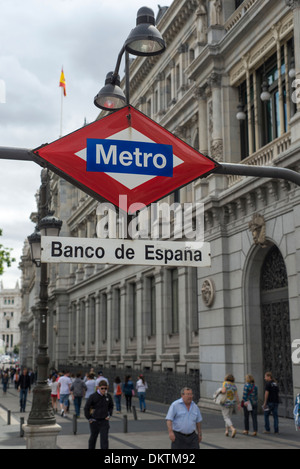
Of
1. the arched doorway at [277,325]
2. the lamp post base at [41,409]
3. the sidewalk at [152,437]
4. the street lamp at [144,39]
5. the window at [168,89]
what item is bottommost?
the sidewalk at [152,437]

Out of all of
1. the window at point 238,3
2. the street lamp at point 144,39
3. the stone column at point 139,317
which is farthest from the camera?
the stone column at point 139,317

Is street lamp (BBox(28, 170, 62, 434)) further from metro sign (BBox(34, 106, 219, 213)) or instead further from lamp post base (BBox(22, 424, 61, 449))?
metro sign (BBox(34, 106, 219, 213))

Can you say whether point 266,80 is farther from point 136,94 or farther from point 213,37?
point 136,94

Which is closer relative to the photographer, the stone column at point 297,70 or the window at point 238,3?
the stone column at point 297,70

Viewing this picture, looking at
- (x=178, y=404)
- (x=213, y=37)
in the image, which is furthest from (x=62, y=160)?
(x=213, y=37)

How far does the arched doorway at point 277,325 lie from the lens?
2031 centimetres

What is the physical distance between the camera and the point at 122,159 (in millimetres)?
5109

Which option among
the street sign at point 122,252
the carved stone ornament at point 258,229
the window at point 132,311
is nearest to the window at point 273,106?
the carved stone ornament at point 258,229

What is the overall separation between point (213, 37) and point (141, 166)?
21.7 metres

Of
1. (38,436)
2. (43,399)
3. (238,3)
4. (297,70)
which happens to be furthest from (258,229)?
(38,436)

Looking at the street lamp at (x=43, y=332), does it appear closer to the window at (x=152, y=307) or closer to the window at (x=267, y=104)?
the window at (x=267, y=104)

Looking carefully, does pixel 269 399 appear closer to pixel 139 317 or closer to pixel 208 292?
pixel 208 292

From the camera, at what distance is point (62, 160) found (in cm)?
511

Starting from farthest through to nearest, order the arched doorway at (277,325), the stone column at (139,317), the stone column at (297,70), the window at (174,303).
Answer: the stone column at (139,317)
the window at (174,303)
the arched doorway at (277,325)
the stone column at (297,70)
